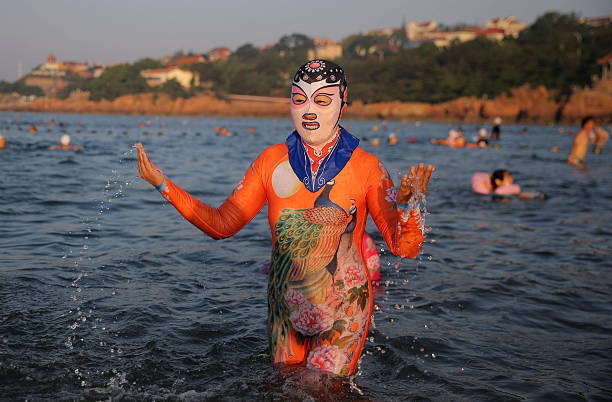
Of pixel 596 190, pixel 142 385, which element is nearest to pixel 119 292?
pixel 142 385

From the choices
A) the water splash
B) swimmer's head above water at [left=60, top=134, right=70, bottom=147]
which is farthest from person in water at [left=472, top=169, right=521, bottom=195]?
swimmer's head above water at [left=60, top=134, right=70, bottom=147]

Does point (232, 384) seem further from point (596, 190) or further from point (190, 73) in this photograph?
point (190, 73)

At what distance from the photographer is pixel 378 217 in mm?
3777

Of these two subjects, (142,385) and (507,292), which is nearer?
(142,385)

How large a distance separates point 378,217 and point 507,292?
15.1 feet

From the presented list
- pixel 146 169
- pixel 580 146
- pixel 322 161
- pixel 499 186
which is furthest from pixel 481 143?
pixel 146 169

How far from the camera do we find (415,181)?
3.42 meters

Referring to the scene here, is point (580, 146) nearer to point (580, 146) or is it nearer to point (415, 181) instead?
point (580, 146)

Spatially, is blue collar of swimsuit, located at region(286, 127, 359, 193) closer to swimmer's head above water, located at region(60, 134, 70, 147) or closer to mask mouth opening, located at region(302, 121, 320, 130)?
mask mouth opening, located at region(302, 121, 320, 130)

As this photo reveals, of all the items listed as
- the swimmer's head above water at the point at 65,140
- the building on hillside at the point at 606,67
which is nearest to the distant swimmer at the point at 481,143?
the swimmer's head above water at the point at 65,140

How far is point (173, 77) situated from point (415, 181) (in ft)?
505

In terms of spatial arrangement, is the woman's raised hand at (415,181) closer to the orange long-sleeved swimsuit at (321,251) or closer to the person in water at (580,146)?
the orange long-sleeved swimsuit at (321,251)

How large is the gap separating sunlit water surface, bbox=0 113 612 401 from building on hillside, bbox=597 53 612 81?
7410cm

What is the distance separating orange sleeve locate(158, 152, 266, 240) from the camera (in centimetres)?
381
